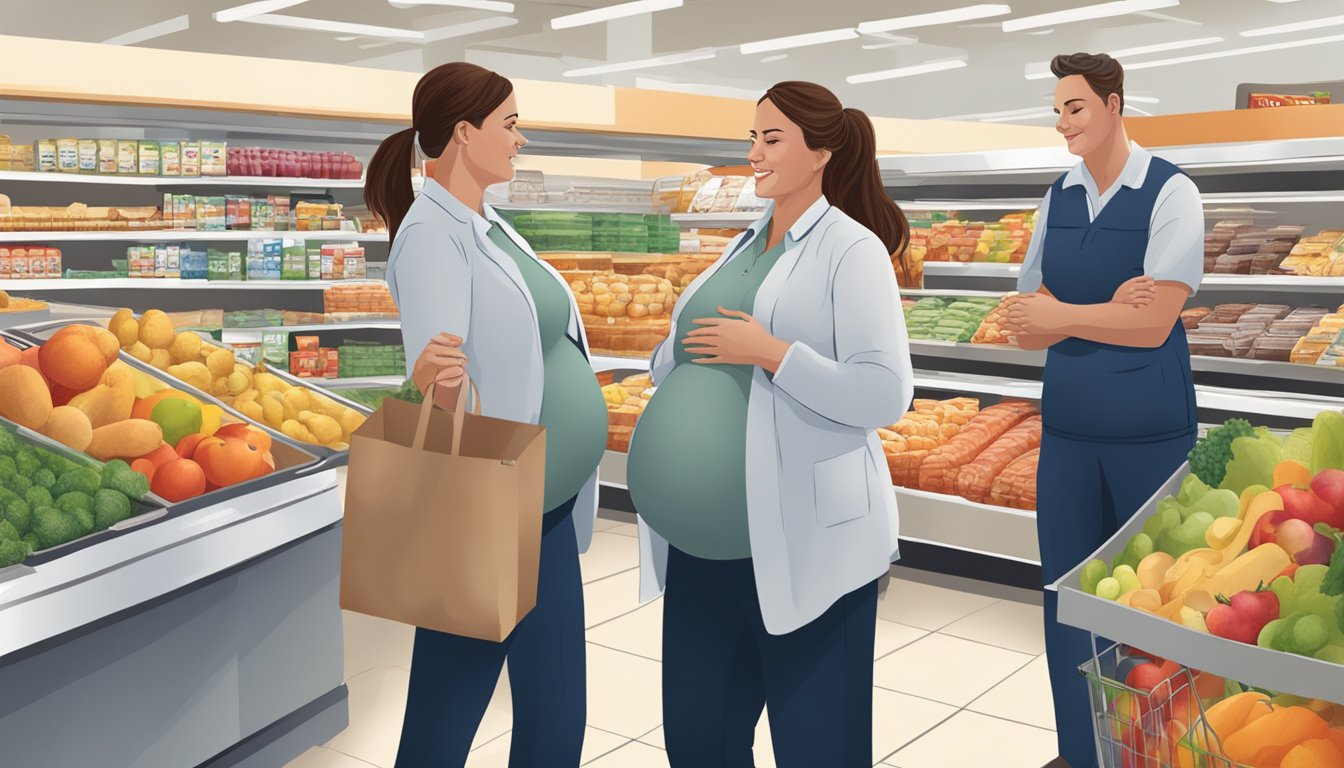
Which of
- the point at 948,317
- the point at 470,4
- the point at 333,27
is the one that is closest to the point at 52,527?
the point at 948,317

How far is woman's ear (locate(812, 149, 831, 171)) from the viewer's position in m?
1.82

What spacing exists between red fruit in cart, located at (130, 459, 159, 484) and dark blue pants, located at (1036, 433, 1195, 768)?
1918 millimetres

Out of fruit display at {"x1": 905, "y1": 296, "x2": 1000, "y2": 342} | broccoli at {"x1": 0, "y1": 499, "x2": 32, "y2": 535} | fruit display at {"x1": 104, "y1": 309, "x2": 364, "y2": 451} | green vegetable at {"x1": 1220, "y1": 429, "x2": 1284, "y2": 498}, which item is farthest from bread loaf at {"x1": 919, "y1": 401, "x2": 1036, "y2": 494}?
broccoli at {"x1": 0, "y1": 499, "x2": 32, "y2": 535}

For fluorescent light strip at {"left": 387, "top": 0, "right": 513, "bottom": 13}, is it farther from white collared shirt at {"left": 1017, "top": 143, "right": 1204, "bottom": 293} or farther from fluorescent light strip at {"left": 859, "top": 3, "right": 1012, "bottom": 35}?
white collared shirt at {"left": 1017, "top": 143, "right": 1204, "bottom": 293}

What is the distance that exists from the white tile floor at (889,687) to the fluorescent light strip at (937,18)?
9.12 meters

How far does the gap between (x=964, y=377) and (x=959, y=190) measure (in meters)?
0.88

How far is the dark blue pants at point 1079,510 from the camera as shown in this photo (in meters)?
2.39

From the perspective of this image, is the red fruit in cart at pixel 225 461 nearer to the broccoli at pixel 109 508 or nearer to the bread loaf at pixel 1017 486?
the broccoli at pixel 109 508

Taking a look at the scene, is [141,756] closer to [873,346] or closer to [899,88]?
[873,346]

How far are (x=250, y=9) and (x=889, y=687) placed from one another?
293 inches

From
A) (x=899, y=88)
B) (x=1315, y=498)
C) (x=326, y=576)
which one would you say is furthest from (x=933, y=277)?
(x=899, y=88)

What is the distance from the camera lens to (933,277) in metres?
4.85

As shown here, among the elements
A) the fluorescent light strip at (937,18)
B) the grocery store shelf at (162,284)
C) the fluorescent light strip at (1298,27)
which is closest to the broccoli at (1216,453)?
the grocery store shelf at (162,284)

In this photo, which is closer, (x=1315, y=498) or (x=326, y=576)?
(x=1315, y=498)
